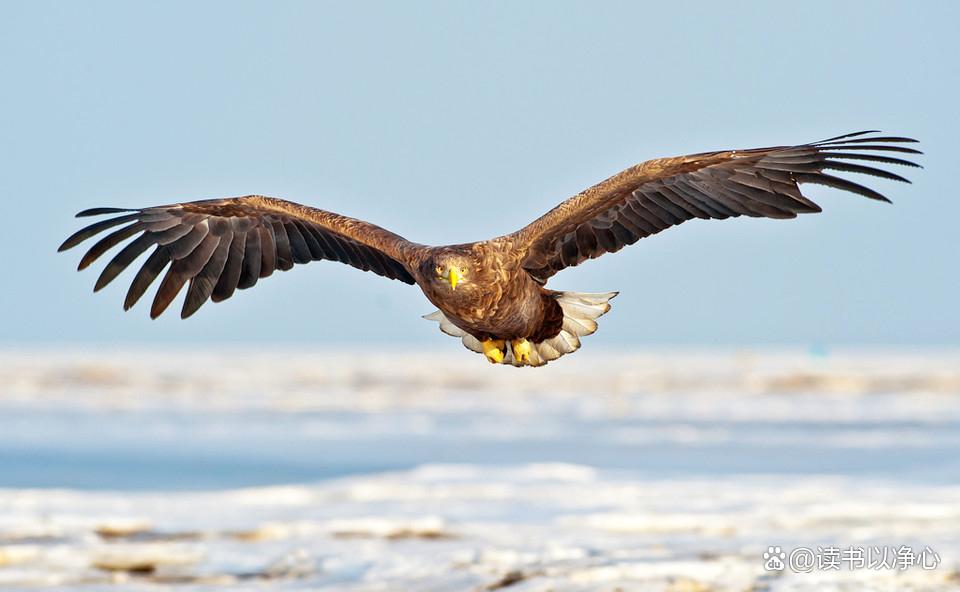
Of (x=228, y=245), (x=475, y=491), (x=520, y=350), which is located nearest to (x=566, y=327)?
(x=520, y=350)

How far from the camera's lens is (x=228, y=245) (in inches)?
441

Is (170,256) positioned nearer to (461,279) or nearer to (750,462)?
(461,279)

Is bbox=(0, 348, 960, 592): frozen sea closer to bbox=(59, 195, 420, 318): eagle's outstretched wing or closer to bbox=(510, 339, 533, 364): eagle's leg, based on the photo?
bbox=(510, 339, 533, 364): eagle's leg

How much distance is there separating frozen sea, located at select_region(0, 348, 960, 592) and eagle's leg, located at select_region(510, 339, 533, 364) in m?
2.73

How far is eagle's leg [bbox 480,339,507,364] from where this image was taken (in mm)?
10516

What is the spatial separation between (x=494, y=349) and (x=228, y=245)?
224cm

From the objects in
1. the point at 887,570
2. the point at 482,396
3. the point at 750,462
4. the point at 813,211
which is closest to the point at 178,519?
the point at 887,570

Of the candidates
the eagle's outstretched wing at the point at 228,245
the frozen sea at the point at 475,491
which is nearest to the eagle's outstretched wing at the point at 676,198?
the eagle's outstretched wing at the point at 228,245

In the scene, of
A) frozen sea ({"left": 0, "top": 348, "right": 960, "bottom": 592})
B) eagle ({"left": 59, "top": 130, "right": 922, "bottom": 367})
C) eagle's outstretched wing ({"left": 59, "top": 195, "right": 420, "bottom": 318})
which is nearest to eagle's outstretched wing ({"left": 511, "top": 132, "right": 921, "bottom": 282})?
eagle ({"left": 59, "top": 130, "right": 922, "bottom": 367})

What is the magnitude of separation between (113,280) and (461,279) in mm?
2722

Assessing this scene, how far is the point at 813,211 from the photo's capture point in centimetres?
984

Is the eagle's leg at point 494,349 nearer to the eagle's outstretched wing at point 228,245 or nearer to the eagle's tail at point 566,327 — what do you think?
the eagle's tail at point 566,327

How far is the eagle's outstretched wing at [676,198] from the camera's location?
9852 mm

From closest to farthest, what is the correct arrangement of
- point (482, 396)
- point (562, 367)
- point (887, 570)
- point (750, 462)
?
1. point (887, 570)
2. point (750, 462)
3. point (482, 396)
4. point (562, 367)
